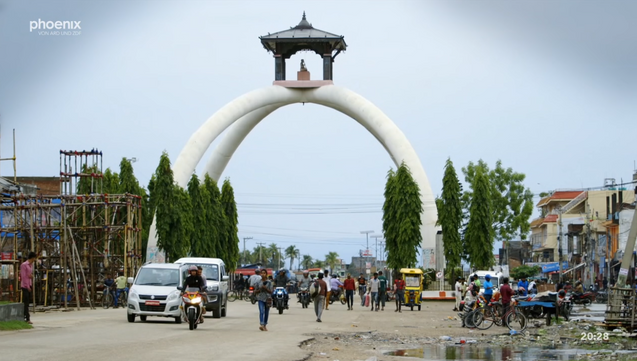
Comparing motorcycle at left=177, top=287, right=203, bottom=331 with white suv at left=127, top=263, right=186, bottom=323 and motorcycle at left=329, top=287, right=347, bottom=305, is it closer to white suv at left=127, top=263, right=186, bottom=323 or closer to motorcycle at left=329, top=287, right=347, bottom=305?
white suv at left=127, top=263, right=186, bottom=323

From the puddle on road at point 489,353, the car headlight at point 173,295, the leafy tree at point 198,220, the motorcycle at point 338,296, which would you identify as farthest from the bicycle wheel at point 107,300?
the puddle on road at point 489,353

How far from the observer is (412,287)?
44.5 meters

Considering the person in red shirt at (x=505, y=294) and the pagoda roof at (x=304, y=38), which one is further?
the pagoda roof at (x=304, y=38)

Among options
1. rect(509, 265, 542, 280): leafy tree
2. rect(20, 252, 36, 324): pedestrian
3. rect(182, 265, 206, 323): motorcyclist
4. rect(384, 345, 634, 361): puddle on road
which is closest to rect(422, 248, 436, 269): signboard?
rect(509, 265, 542, 280): leafy tree

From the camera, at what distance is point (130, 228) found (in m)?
40.4

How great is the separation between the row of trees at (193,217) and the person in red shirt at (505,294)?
28.7 m

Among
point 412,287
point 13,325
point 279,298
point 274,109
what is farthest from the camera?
point 274,109

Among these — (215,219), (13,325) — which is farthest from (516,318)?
(215,219)

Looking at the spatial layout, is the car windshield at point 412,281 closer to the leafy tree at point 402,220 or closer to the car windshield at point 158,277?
the leafy tree at point 402,220

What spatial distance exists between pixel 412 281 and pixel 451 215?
13.5 metres

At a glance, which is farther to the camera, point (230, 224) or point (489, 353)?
point (230, 224)

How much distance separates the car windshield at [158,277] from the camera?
89.9 ft

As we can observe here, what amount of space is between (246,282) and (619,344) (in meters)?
40.9

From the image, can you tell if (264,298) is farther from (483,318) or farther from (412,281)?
(412,281)
